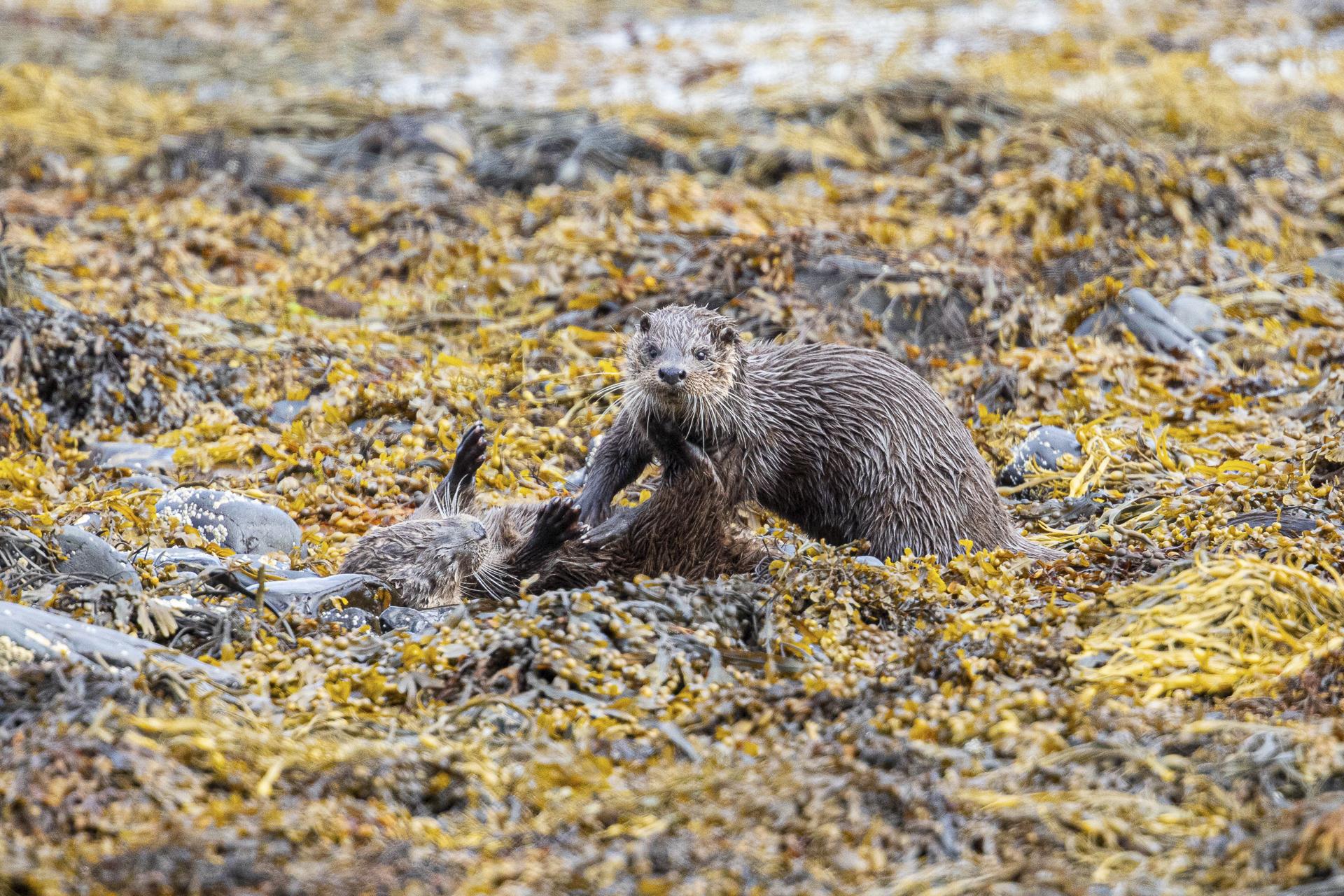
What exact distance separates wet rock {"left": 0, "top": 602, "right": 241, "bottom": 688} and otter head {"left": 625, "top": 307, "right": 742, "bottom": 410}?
1512 millimetres

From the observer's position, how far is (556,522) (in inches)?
161

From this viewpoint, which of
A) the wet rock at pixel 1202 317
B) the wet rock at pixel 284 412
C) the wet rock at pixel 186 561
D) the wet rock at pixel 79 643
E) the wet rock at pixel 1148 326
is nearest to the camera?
the wet rock at pixel 79 643

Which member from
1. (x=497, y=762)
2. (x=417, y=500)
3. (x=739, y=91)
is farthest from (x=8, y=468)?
(x=739, y=91)

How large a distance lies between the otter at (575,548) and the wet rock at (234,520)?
0.39 m

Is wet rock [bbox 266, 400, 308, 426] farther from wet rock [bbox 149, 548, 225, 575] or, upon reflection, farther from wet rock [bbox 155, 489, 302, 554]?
wet rock [bbox 149, 548, 225, 575]

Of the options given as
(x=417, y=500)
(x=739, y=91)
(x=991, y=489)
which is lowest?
(x=417, y=500)

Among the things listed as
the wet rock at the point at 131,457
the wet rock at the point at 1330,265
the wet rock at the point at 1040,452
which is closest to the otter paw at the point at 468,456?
the wet rock at the point at 131,457

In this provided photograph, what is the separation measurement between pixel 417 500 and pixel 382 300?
6.63 feet

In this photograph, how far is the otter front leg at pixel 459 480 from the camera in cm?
458

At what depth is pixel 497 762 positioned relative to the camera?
116 inches

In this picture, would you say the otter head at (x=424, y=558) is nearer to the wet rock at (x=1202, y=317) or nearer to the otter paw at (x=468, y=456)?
the otter paw at (x=468, y=456)

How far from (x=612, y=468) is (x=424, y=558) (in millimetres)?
684

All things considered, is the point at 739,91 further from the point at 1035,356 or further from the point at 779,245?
the point at 1035,356

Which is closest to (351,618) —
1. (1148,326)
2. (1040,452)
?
(1040,452)
